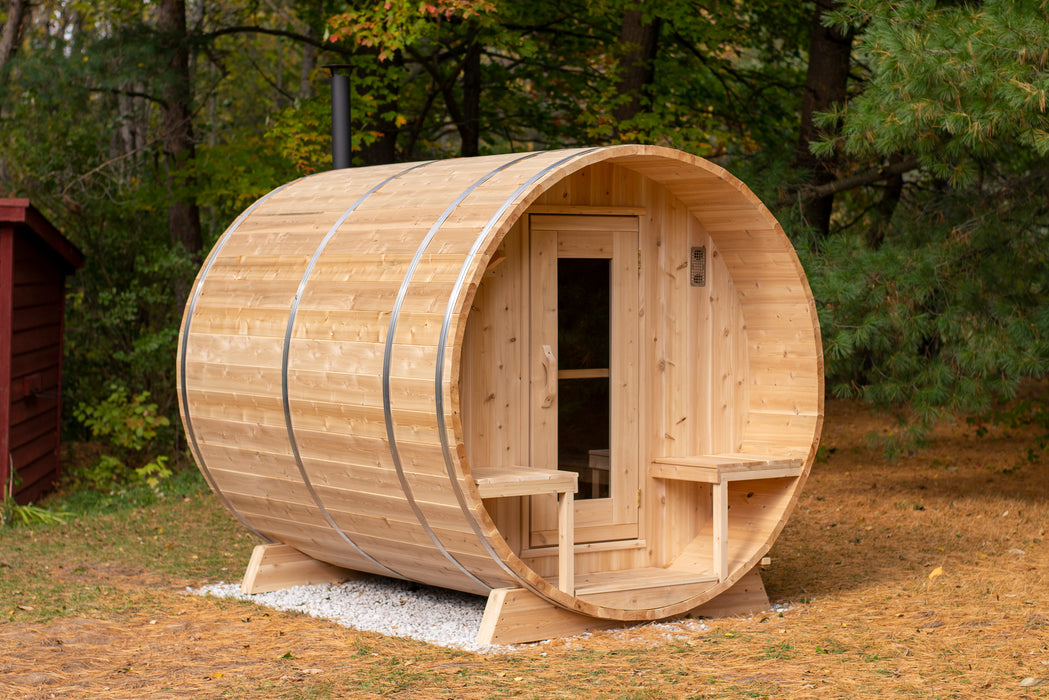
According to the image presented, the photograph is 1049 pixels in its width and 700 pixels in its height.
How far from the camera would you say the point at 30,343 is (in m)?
11.6

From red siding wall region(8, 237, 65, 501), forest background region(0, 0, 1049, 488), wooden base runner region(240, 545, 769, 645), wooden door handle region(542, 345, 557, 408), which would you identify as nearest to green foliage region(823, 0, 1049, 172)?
forest background region(0, 0, 1049, 488)

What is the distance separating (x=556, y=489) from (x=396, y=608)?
5.19 ft

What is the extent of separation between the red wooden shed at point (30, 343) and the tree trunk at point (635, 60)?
19.5 ft

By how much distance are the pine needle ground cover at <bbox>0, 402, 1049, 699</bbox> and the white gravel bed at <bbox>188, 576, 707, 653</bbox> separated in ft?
0.46

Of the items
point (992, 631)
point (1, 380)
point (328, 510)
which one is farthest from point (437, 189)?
point (1, 380)

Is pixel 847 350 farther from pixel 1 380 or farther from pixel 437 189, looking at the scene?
pixel 1 380

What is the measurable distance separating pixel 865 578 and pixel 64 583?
5.25m

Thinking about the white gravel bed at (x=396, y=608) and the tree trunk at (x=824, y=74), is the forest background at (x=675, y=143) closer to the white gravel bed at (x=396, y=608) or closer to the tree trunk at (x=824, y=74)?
the tree trunk at (x=824, y=74)

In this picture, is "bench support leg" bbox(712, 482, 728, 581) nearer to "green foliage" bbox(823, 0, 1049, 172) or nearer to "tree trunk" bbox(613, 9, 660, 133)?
"green foliage" bbox(823, 0, 1049, 172)

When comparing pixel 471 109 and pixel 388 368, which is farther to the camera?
pixel 471 109

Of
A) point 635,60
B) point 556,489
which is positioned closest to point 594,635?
point 556,489

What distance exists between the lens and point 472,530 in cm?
604

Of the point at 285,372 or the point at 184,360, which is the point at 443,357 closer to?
the point at 285,372

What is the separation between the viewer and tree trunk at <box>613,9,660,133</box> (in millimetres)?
13688
